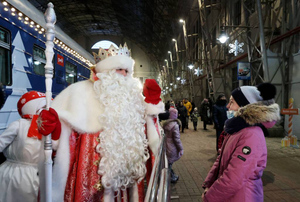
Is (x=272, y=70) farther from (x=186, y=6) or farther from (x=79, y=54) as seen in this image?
(x=186, y=6)

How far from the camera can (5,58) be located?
3473mm

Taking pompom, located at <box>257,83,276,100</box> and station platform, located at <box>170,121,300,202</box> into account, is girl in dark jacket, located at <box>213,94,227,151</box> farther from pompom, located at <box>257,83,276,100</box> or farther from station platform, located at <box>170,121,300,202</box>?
pompom, located at <box>257,83,276,100</box>

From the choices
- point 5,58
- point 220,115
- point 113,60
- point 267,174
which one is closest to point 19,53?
point 5,58

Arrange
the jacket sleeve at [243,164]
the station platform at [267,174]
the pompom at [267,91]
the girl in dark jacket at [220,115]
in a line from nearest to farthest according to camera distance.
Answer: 1. the jacket sleeve at [243,164]
2. the pompom at [267,91]
3. the station platform at [267,174]
4. the girl in dark jacket at [220,115]

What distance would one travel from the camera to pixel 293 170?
464 centimetres

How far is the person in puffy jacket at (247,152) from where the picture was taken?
1.57 metres

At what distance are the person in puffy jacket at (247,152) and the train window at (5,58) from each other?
361 cm

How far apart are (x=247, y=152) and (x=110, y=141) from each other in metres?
1.16

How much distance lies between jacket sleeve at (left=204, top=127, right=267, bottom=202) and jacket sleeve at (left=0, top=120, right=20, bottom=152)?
1895 mm

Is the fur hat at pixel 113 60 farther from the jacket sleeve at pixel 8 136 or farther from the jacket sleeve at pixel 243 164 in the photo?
the jacket sleeve at pixel 243 164

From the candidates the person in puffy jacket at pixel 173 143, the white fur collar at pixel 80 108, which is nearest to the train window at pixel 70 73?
the person in puffy jacket at pixel 173 143

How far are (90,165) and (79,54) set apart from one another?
6.11 m

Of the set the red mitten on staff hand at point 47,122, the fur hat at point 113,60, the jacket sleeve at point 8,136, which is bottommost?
the jacket sleeve at point 8,136

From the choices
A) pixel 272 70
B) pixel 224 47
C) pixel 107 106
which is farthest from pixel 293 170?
pixel 224 47
